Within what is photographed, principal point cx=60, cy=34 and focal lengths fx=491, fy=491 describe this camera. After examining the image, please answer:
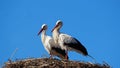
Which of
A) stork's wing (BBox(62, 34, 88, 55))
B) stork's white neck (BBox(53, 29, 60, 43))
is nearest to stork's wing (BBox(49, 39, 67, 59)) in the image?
stork's white neck (BBox(53, 29, 60, 43))

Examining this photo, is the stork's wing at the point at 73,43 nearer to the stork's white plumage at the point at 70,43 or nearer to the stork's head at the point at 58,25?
the stork's white plumage at the point at 70,43

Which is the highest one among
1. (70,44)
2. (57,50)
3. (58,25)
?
(58,25)

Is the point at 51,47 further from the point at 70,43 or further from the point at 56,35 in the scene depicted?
the point at 70,43

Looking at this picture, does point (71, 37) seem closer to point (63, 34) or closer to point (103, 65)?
point (63, 34)

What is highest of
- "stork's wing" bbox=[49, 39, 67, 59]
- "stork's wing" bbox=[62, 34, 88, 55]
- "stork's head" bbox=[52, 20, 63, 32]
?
"stork's head" bbox=[52, 20, 63, 32]

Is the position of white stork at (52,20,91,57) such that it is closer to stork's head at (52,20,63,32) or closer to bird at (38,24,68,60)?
bird at (38,24,68,60)

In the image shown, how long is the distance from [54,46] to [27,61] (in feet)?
14.0

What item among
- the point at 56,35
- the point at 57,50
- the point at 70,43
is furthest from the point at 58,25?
the point at 70,43

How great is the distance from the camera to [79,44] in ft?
48.7

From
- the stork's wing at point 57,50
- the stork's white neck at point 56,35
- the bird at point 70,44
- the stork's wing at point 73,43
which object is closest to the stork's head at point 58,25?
the stork's white neck at point 56,35

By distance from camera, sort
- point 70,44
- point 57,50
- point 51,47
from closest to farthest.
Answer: point 70,44, point 57,50, point 51,47

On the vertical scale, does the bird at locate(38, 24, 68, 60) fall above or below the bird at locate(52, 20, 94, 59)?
above

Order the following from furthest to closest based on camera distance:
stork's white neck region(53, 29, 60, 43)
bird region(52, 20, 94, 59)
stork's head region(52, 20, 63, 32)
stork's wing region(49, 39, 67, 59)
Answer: stork's head region(52, 20, 63, 32) < stork's wing region(49, 39, 67, 59) < stork's white neck region(53, 29, 60, 43) < bird region(52, 20, 94, 59)

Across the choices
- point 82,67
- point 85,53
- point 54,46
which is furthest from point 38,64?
point 54,46
